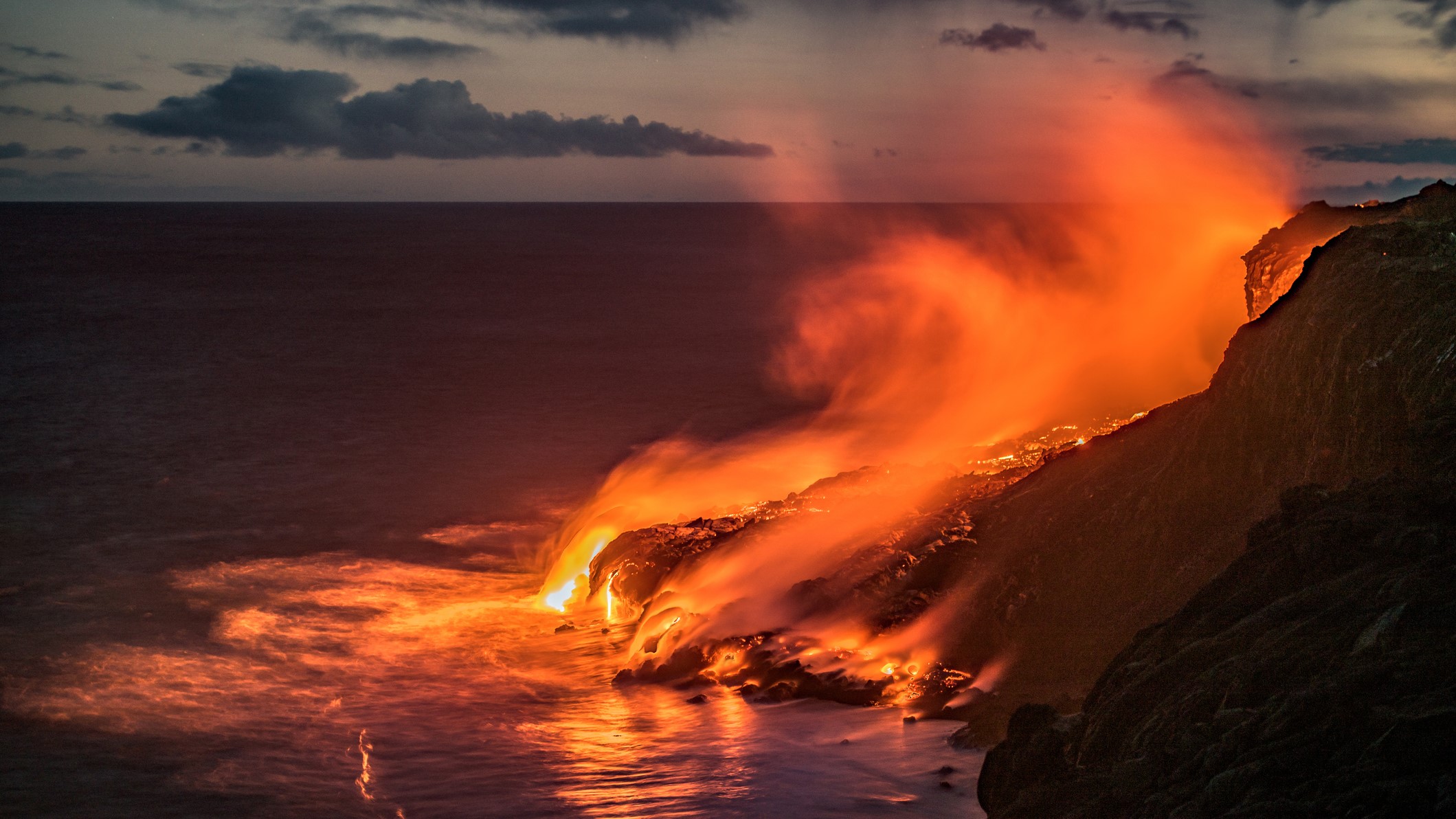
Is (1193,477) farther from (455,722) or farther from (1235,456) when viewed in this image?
(455,722)

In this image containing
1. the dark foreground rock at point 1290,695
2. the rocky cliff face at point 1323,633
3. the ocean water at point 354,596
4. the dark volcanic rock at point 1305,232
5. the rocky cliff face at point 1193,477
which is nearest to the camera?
the dark foreground rock at point 1290,695

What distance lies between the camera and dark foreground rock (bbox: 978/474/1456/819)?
22.6 ft

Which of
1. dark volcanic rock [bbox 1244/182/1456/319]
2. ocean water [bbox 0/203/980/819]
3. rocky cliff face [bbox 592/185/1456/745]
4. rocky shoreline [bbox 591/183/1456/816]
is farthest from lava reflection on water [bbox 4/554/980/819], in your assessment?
dark volcanic rock [bbox 1244/182/1456/319]

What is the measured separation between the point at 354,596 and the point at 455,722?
8723 mm

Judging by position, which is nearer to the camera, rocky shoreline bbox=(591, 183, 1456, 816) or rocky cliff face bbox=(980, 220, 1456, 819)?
rocky cliff face bbox=(980, 220, 1456, 819)

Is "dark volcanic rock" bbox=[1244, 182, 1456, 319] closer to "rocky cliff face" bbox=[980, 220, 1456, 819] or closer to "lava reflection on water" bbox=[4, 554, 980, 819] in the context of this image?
"rocky cliff face" bbox=[980, 220, 1456, 819]

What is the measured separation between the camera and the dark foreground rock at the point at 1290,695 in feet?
22.6

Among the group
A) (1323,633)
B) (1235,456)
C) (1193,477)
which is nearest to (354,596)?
(1193,477)

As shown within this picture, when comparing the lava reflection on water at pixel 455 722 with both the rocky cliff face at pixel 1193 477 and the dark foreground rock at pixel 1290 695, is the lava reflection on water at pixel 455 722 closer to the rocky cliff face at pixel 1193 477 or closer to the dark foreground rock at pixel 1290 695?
the rocky cliff face at pixel 1193 477

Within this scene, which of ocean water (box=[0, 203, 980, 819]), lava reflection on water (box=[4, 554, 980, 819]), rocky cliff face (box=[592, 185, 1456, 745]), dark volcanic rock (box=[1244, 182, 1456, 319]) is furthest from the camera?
dark volcanic rock (box=[1244, 182, 1456, 319])

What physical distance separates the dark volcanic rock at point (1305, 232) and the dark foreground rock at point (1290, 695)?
773 centimetres

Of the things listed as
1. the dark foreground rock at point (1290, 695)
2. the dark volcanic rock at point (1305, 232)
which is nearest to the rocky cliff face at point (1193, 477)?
the dark foreground rock at point (1290, 695)

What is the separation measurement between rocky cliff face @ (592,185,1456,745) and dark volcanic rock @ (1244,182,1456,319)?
8.82 feet

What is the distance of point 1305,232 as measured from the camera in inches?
750
